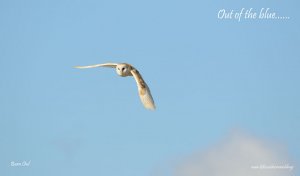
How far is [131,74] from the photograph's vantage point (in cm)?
8319

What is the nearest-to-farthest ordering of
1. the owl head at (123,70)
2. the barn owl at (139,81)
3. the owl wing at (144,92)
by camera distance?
the owl wing at (144,92)
the barn owl at (139,81)
the owl head at (123,70)

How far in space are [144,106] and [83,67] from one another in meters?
4.47

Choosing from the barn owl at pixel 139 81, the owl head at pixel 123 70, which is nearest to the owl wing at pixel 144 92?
the barn owl at pixel 139 81

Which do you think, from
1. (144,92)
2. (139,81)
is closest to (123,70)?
(139,81)

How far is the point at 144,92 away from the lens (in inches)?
3231

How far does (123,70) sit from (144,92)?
160cm

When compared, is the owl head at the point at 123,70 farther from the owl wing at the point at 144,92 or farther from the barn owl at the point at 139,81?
the owl wing at the point at 144,92

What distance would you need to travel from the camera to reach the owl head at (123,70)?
83.1 metres

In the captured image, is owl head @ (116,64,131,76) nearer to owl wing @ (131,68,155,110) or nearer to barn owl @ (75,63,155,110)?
barn owl @ (75,63,155,110)

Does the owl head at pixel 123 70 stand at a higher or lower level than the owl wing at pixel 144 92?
higher

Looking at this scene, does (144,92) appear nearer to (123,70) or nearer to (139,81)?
(139,81)

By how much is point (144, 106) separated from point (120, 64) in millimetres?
2900

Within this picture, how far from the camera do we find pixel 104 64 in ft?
277

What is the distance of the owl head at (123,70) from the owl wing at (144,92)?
1.00 ft
